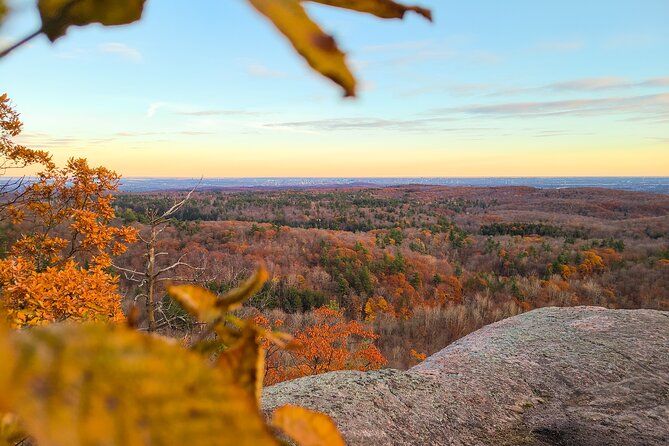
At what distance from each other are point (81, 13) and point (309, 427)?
0.37 meters

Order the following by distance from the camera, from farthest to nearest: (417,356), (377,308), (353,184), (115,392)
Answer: (353,184)
(377,308)
(417,356)
(115,392)

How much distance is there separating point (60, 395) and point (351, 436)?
358 centimetres

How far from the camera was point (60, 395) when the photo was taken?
0.16m

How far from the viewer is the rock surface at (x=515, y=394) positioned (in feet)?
11.9

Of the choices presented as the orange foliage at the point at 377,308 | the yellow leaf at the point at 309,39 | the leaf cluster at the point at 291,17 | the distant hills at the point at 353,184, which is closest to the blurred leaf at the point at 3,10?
the leaf cluster at the point at 291,17

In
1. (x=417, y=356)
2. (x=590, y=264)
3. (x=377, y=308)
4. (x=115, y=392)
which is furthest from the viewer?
(x=590, y=264)

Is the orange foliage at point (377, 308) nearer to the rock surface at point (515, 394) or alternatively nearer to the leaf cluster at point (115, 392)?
the rock surface at point (515, 394)

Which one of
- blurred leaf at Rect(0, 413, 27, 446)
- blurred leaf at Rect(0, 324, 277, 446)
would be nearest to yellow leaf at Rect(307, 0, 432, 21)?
blurred leaf at Rect(0, 324, 277, 446)

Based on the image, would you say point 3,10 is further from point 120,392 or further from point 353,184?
point 353,184

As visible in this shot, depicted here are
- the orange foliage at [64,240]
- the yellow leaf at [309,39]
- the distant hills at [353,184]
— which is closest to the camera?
the yellow leaf at [309,39]

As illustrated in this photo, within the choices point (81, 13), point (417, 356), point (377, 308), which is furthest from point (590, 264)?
Answer: point (81, 13)

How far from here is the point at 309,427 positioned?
30 centimetres

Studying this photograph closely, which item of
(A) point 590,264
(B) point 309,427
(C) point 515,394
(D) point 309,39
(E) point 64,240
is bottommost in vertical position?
(A) point 590,264

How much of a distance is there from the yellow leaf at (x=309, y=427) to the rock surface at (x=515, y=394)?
11.0 feet
